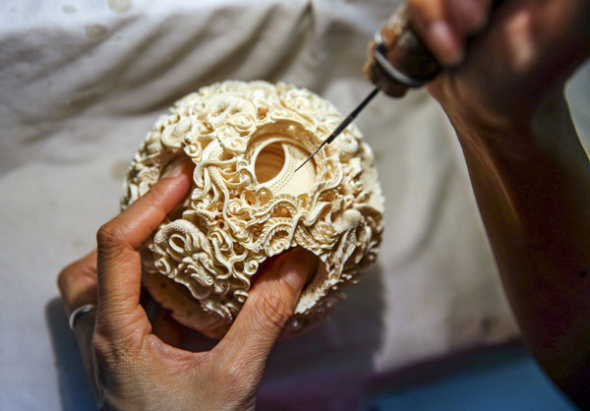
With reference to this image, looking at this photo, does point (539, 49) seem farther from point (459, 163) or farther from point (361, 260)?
point (459, 163)

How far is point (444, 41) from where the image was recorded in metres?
0.73

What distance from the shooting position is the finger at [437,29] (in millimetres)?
718

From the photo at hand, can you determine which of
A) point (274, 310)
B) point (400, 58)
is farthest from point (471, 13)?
point (274, 310)

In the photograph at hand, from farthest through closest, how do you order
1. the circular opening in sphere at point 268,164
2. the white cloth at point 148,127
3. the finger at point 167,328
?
1. the white cloth at point 148,127
2. the finger at point 167,328
3. the circular opening in sphere at point 268,164

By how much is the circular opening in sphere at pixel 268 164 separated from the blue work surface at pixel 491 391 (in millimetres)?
1121

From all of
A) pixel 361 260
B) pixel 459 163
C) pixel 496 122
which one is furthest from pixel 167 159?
pixel 459 163

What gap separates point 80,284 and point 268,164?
70 cm

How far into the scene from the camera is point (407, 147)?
6.57 ft

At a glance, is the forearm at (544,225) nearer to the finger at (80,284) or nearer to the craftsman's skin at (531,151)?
the craftsman's skin at (531,151)

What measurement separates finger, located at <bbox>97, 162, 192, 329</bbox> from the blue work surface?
1195 millimetres

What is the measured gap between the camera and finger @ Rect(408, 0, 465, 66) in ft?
2.36

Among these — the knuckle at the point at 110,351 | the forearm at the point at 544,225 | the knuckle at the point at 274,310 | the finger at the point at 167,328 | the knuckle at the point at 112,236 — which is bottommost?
the forearm at the point at 544,225

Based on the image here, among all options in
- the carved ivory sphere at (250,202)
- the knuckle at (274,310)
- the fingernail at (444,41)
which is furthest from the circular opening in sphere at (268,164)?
the fingernail at (444,41)

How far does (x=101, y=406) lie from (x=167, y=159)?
0.66 metres
